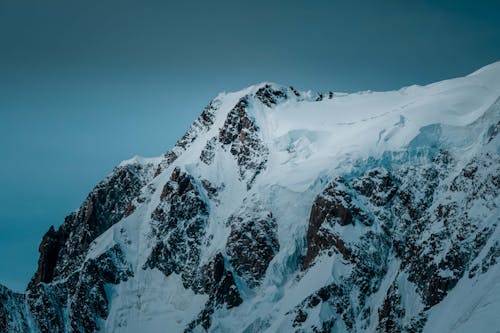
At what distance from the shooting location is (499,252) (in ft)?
643

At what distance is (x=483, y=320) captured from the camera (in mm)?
188125

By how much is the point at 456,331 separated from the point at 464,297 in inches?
350

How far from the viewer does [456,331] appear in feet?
623

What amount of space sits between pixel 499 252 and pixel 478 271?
17.5 feet

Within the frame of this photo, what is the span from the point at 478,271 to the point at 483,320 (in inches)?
497

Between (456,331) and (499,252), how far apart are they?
16.7m

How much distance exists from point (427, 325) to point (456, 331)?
9.44 meters

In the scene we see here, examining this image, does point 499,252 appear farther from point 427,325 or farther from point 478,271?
point 427,325

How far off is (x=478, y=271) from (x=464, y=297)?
5430 mm

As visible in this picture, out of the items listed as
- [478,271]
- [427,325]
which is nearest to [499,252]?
[478,271]

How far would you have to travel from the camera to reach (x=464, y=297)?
19688cm

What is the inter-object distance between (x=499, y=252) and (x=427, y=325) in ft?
59.5

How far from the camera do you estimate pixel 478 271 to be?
19838 centimetres

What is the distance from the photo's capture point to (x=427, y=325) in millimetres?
198750
